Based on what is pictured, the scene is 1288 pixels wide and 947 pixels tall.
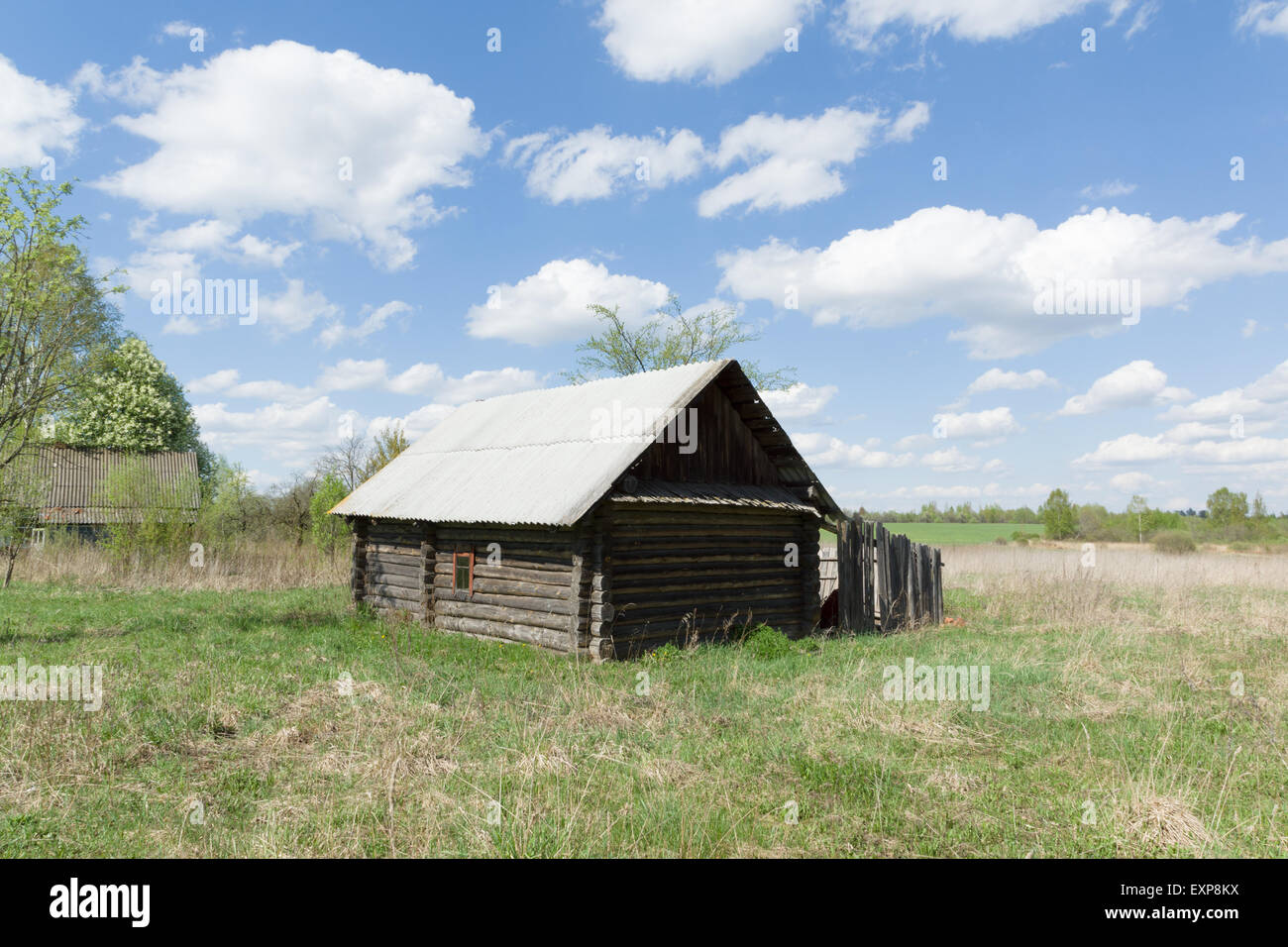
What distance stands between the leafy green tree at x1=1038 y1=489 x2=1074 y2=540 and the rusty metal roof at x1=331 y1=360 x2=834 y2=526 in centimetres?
5503

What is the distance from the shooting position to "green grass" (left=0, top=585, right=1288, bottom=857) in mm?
5758

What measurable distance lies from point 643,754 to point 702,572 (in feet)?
25.9

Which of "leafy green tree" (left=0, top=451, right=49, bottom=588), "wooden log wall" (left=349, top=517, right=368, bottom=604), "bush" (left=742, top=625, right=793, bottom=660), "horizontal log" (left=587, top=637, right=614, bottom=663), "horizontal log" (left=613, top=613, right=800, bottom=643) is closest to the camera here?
"horizontal log" (left=587, top=637, right=614, bottom=663)

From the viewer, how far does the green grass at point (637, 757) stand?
5.76 metres

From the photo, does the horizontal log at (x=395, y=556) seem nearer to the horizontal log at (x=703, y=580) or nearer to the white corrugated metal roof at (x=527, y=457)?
the white corrugated metal roof at (x=527, y=457)

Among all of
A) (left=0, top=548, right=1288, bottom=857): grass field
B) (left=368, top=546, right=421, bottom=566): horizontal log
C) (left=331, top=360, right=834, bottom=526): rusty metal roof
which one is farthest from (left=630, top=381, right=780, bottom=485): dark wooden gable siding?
(left=368, top=546, right=421, bottom=566): horizontal log

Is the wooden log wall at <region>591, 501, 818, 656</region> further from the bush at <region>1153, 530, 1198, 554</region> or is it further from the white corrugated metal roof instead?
the bush at <region>1153, 530, 1198, 554</region>

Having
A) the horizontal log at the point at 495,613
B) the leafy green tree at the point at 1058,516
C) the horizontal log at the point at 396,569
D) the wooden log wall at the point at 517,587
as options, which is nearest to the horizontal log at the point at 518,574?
the wooden log wall at the point at 517,587

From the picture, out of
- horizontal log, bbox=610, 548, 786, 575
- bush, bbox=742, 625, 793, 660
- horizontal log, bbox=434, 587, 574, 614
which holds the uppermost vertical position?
horizontal log, bbox=610, 548, 786, 575

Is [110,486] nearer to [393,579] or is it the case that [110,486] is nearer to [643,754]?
[393,579]

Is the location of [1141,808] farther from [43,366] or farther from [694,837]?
[43,366]

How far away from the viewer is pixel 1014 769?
7.51 metres

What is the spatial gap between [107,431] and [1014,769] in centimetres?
5000
